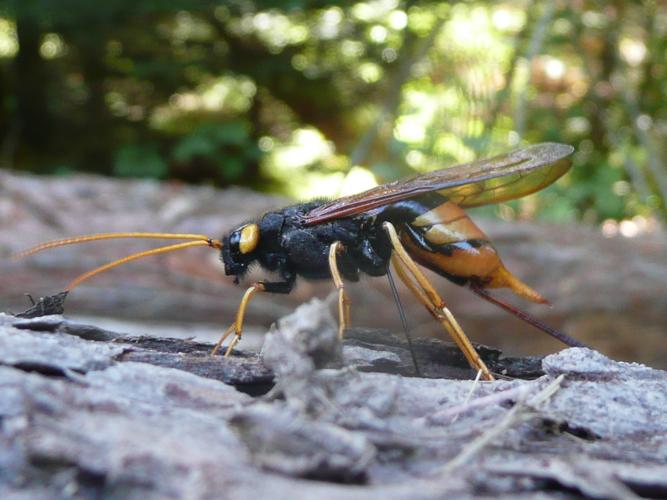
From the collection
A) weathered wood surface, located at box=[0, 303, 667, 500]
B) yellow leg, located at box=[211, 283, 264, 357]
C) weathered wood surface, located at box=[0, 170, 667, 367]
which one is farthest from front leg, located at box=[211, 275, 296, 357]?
weathered wood surface, located at box=[0, 170, 667, 367]

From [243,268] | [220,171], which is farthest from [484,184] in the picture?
[220,171]

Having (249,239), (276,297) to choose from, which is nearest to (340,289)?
(249,239)

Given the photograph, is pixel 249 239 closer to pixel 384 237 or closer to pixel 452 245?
pixel 384 237

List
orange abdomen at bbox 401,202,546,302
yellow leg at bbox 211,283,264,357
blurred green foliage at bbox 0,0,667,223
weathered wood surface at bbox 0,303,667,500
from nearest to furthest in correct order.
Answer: weathered wood surface at bbox 0,303,667,500 < yellow leg at bbox 211,283,264,357 < orange abdomen at bbox 401,202,546,302 < blurred green foliage at bbox 0,0,667,223

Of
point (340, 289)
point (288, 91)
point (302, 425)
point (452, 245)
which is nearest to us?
point (302, 425)

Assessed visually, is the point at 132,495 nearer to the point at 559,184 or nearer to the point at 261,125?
the point at 559,184

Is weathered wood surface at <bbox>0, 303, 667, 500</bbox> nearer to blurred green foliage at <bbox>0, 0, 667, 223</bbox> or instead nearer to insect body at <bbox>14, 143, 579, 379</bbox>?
insect body at <bbox>14, 143, 579, 379</bbox>
